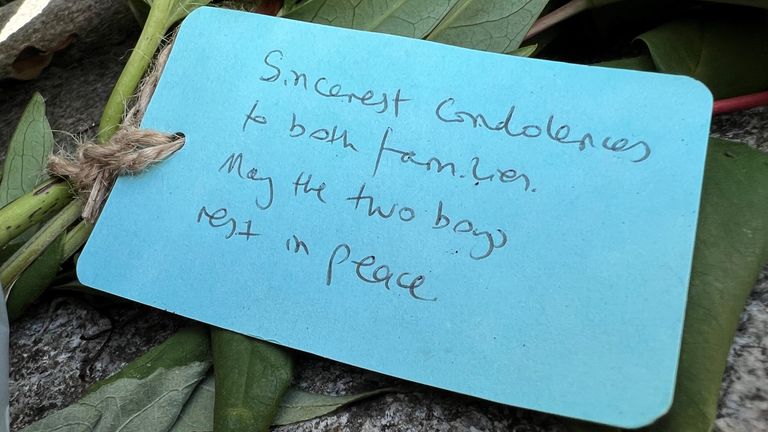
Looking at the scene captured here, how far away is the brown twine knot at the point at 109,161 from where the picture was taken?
0.48 metres

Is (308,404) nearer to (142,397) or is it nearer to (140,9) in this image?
(142,397)

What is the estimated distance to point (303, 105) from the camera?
48 cm

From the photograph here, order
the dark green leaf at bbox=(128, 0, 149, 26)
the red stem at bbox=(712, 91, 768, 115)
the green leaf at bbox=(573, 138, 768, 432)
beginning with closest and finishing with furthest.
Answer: the green leaf at bbox=(573, 138, 768, 432)
the red stem at bbox=(712, 91, 768, 115)
the dark green leaf at bbox=(128, 0, 149, 26)

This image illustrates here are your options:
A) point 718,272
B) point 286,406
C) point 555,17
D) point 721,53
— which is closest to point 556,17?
point 555,17

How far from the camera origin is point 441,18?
1.69ft

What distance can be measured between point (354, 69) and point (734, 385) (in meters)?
0.31

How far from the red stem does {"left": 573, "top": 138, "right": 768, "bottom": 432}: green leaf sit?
0.05 m

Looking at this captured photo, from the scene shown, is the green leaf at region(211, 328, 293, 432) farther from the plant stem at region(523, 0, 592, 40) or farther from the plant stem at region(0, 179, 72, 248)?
the plant stem at region(523, 0, 592, 40)

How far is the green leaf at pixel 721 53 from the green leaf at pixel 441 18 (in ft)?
0.30

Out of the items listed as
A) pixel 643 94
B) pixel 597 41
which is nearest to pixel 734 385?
pixel 643 94

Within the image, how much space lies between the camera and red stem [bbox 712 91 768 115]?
0.45 m

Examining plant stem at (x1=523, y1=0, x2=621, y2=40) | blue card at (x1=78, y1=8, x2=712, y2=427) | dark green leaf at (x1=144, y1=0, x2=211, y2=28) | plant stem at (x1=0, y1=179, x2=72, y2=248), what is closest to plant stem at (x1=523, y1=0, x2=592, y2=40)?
plant stem at (x1=523, y1=0, x2=621, y2=40)

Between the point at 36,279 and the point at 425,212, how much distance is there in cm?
29

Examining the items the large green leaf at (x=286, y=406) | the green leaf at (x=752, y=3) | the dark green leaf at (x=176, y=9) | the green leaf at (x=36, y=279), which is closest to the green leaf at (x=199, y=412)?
the large green leaf at (x=286, y=406)
